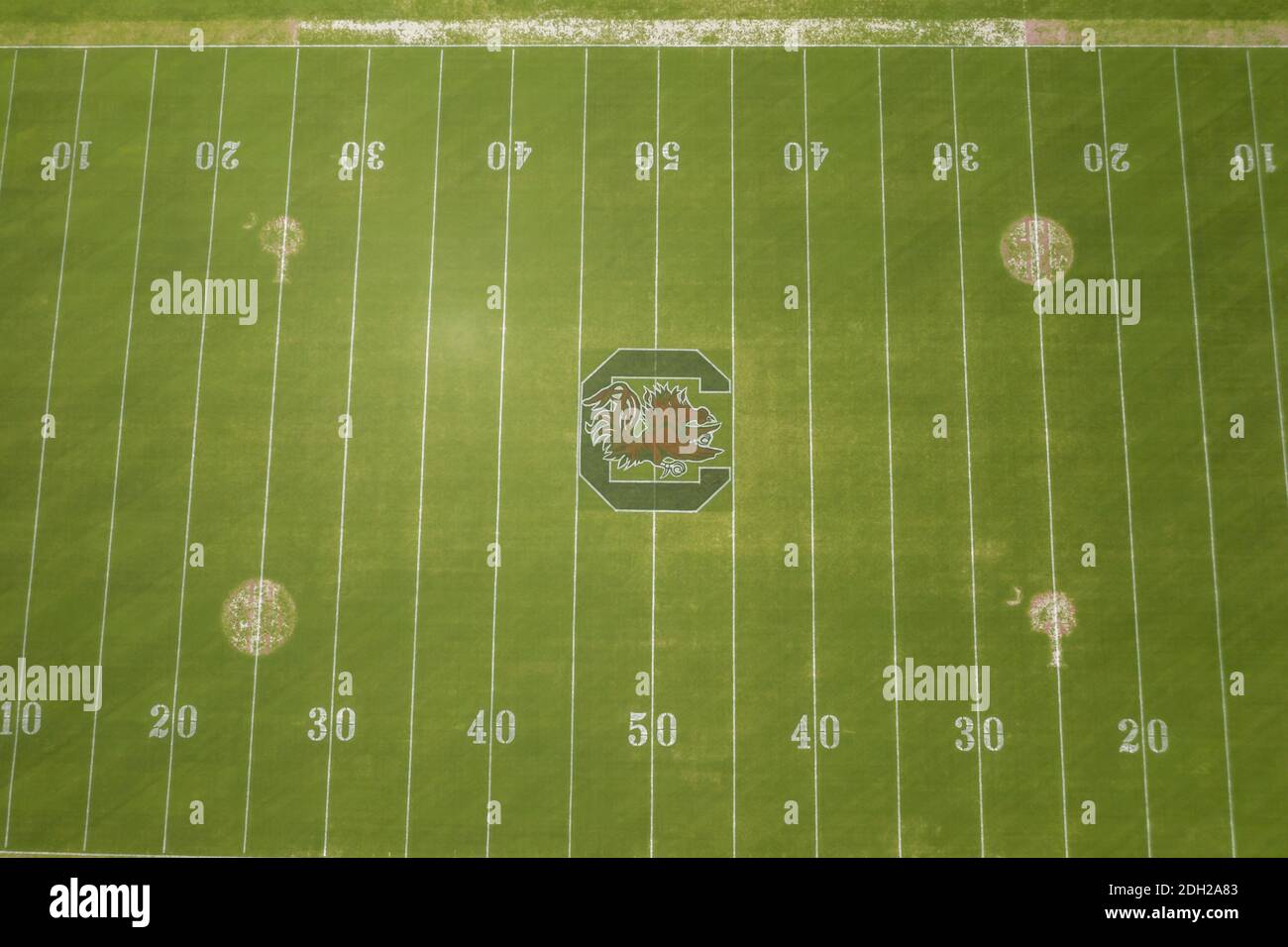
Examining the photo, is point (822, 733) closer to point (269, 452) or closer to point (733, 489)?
point (733, 489)

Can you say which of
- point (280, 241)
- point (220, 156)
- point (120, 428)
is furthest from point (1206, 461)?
point (120, 428)

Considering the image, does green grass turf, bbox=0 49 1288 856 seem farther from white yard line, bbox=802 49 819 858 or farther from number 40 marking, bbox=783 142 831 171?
number 40 marking, bbox=783 142 831 171

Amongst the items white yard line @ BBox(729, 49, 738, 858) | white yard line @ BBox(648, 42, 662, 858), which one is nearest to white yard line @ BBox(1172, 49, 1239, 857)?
white yard line @ BBox(729, 49, 738, 858)

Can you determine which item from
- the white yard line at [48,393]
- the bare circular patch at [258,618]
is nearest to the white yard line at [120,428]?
the white yard line at [48,393]

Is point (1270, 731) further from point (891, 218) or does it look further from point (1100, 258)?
point (891, 218)

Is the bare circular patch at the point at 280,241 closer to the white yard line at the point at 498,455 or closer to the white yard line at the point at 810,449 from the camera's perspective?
the white yard line at the point at 498,455
